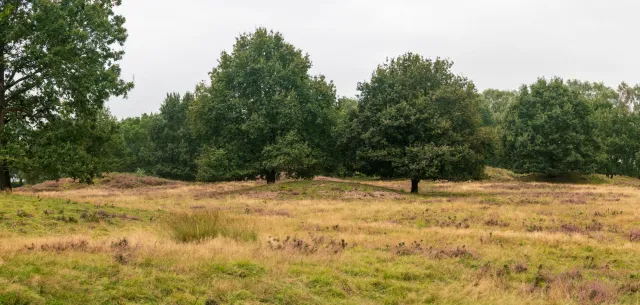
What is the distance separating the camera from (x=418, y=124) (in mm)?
41156

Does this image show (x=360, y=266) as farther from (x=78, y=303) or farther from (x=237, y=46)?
(x=237, y=46)

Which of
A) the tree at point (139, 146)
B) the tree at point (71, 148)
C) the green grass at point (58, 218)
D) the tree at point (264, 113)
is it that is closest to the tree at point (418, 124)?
the tree at point (264, 113)

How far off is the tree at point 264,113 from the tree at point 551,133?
1404 inches

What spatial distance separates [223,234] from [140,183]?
47.8 meters

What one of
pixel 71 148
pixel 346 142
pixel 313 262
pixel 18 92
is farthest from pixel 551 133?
pixel 313 262

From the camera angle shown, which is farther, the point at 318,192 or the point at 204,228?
the point at 318,192

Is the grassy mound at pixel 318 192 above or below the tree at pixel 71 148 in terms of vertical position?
below

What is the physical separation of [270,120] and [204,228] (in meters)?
31.2

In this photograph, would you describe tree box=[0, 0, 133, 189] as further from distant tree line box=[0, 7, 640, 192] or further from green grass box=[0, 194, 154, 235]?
green grass box=[0, 194, 154, 235]

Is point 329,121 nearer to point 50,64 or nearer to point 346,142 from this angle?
point 346,142

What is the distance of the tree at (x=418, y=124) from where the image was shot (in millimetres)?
39656

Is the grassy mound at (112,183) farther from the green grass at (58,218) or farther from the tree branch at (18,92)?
the green grass at (58,218)

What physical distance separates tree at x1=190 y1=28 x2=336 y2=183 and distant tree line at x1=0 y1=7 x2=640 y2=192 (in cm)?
13

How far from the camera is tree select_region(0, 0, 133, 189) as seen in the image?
24.7 metres
